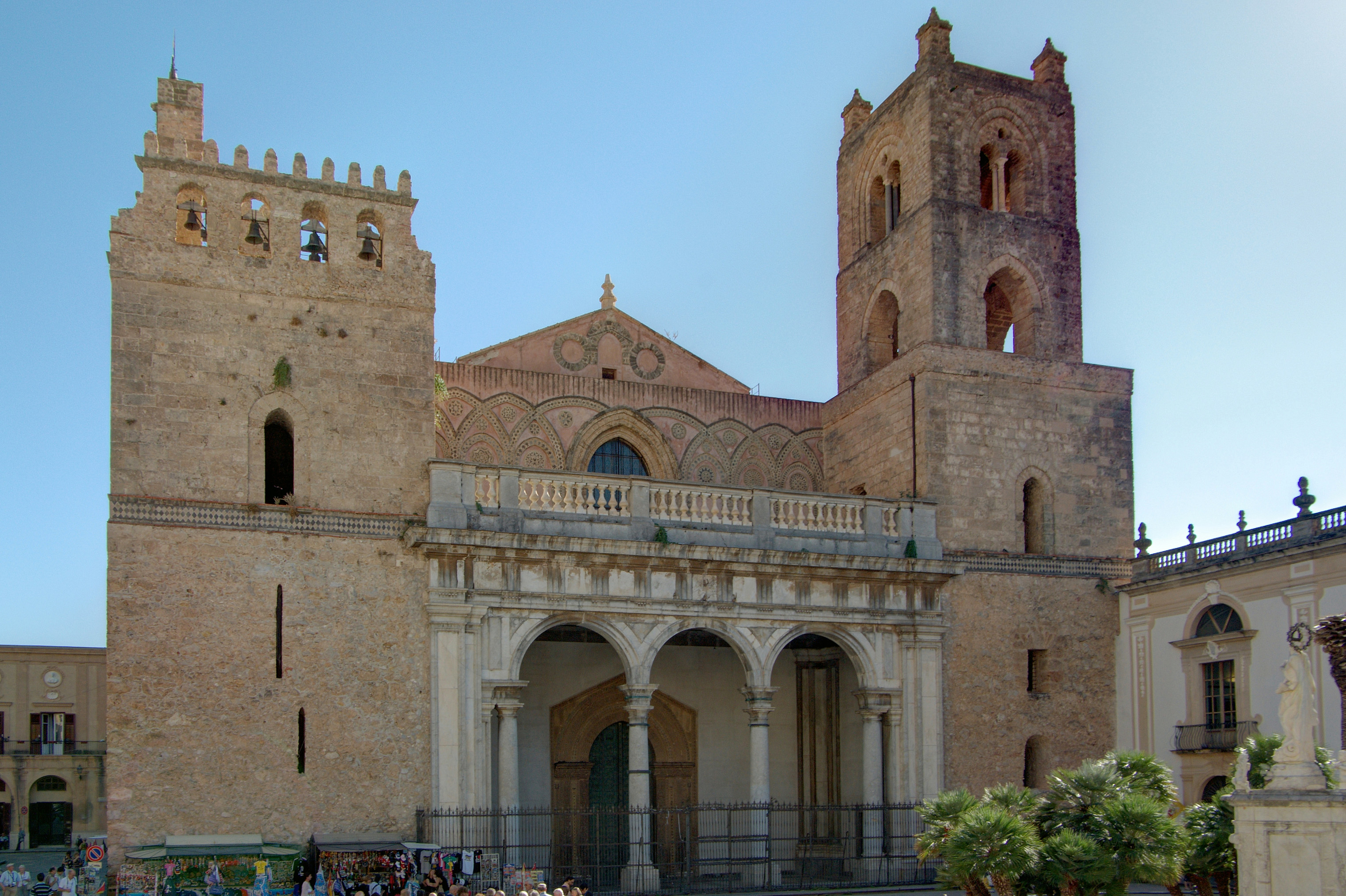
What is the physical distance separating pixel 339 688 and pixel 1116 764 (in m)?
9.55

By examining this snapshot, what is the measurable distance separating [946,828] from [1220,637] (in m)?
7.53

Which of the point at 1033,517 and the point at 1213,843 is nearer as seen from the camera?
the point at 1213,843

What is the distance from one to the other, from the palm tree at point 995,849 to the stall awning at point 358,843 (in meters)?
6.97

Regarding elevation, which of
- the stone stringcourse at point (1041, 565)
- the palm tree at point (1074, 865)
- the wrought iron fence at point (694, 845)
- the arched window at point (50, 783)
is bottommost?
the arched window at point (50, 783)

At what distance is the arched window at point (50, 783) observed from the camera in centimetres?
4131

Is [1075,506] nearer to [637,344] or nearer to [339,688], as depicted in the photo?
[637,344]

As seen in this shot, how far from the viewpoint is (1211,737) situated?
1989cm

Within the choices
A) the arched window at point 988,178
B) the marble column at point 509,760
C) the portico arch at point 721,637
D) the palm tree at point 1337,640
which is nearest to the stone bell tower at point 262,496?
the marble column at point 509,760

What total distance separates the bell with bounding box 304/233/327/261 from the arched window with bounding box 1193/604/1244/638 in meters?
13.9

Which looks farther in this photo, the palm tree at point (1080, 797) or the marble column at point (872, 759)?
the marble column at point (872, 759)

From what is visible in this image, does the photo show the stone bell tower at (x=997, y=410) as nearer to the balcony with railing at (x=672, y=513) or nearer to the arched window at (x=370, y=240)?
the balcony with railing at (x=672, y=513)

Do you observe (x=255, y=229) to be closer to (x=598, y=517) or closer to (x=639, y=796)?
(x=598, y=517)

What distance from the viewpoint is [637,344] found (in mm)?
23875

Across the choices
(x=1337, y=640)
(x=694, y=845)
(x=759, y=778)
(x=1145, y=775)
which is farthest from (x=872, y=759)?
(x=1337, y=640)
